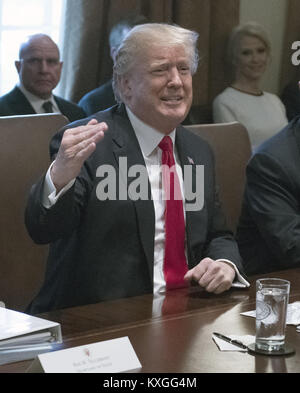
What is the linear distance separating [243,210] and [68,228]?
851mm

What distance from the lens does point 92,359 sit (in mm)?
1452

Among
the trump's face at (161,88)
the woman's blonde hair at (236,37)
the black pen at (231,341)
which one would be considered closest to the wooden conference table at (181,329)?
the black pen at (231,341)

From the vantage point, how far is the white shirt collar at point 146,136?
2477mm

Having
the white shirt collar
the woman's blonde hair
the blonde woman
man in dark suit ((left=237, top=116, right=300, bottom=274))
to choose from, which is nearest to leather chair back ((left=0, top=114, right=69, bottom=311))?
the white shirt collar

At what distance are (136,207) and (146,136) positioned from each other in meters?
0.25

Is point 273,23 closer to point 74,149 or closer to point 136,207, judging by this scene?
point 136,207

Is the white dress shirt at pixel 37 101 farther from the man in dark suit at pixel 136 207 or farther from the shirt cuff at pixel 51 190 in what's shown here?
the shirt cuff at pixel 51 190

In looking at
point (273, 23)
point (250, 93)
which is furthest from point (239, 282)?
point (273, 23)

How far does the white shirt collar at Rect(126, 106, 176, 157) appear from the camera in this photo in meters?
2.48

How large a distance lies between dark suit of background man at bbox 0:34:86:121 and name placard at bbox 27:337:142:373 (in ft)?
8.54

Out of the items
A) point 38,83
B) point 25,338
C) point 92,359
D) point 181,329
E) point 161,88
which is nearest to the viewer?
point 92,359

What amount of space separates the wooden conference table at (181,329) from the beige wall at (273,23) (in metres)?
3.36

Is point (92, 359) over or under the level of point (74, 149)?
under
